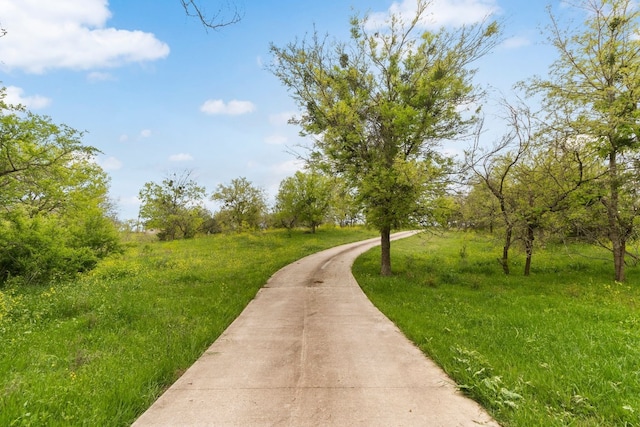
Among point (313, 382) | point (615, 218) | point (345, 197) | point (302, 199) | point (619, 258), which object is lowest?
point (313, 382)

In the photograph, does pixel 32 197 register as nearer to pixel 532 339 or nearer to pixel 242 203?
pixel 532 339

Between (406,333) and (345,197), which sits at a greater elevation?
(345,197)

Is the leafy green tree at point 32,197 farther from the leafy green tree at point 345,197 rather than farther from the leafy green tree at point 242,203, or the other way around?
the leafy green tree at point 242,203

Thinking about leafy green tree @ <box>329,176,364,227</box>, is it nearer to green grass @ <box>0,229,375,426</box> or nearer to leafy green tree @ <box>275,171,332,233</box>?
green grass @ <box>0,229,375,426</box>

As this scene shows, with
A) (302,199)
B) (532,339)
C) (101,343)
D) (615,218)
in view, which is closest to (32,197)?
(101,343)

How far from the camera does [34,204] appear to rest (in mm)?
14688

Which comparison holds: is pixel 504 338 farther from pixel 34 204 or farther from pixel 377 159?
pixel 34 204

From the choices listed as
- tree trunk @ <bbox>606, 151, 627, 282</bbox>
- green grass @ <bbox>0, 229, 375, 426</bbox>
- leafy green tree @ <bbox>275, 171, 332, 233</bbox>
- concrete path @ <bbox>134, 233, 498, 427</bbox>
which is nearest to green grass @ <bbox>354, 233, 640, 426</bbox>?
concrete path @ <bbox>134, 233, 498, 427</bbox>

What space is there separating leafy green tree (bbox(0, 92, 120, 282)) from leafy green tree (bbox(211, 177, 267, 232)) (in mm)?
29868

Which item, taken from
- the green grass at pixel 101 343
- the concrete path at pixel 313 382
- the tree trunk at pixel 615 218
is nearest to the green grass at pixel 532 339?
the concrete path at pixel 313 382

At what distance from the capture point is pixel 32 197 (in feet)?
48.5

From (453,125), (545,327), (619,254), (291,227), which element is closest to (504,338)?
(545,327)

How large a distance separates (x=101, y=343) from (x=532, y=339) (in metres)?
8.04

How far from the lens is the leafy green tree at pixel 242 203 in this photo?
4488cm
